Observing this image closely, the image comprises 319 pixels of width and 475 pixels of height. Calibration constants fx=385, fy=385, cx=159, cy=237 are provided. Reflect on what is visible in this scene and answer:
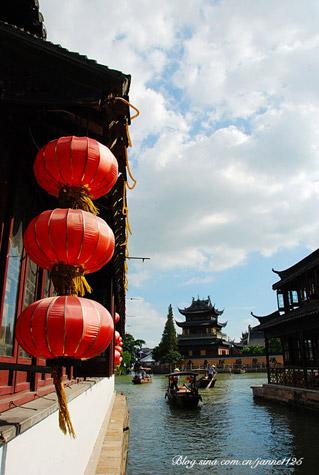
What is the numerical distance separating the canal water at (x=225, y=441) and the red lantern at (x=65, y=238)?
9596 millimetres

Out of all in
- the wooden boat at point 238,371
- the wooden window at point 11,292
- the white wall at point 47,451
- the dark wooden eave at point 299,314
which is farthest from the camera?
the wooden boat at point 238,371

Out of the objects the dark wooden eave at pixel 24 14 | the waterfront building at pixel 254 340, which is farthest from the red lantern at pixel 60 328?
the waterfront building at pixel 254 340

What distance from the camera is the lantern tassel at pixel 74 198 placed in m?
3.15

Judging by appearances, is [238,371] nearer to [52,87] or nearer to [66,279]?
[66,279]

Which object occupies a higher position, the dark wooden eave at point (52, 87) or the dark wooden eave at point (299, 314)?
the dark wooden eave at point (52, 87)

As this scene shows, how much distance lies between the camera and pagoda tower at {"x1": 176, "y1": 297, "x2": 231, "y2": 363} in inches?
2598

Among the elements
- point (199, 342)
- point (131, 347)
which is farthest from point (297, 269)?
point (131, 347)

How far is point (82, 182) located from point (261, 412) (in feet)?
66.4

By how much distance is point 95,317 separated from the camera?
8.79 feet

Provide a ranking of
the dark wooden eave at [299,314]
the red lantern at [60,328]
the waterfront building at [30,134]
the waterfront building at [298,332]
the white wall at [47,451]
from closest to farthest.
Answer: the red lantern at [60,328] → the white wall at [47,451] → the waterfront building at [30,134] → the dark wooden eave at [299,314] → the waterfront building at [298,332]

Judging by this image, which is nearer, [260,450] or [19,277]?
[19,277]

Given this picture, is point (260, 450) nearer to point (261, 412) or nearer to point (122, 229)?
point (261, 412)

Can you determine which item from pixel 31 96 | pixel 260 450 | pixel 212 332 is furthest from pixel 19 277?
pixel 212 332

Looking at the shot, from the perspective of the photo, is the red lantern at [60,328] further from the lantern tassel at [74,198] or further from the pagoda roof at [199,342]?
the pagoda roof at [199,342]
